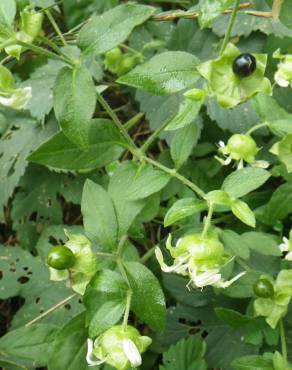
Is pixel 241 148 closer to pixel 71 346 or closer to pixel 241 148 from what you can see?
pixel 241 148

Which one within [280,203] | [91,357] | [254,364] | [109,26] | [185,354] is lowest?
[185,354]

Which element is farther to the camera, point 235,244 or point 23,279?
point 23,279

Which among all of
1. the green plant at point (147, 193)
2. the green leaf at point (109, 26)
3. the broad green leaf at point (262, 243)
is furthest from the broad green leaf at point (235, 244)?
the green leaf at point (109, 26)

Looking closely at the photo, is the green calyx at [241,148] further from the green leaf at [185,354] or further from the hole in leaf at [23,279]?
the hole in leaf at [23,279]

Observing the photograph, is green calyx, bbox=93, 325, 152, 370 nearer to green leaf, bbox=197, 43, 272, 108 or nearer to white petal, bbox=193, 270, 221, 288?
white petal, bbox=193, 270, 221, 288

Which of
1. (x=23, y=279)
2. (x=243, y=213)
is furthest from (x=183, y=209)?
(x=23, y=279)

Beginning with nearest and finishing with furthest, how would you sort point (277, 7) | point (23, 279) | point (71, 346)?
1. point (71, 346)
2. point (277, 7)
3. point (23, 279)

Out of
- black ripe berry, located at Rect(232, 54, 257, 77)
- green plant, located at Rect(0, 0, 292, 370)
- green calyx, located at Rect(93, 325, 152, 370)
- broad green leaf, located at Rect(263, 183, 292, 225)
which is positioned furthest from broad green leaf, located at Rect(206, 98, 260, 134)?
green calyx, located at Rect(93, 325, 152, 370)
